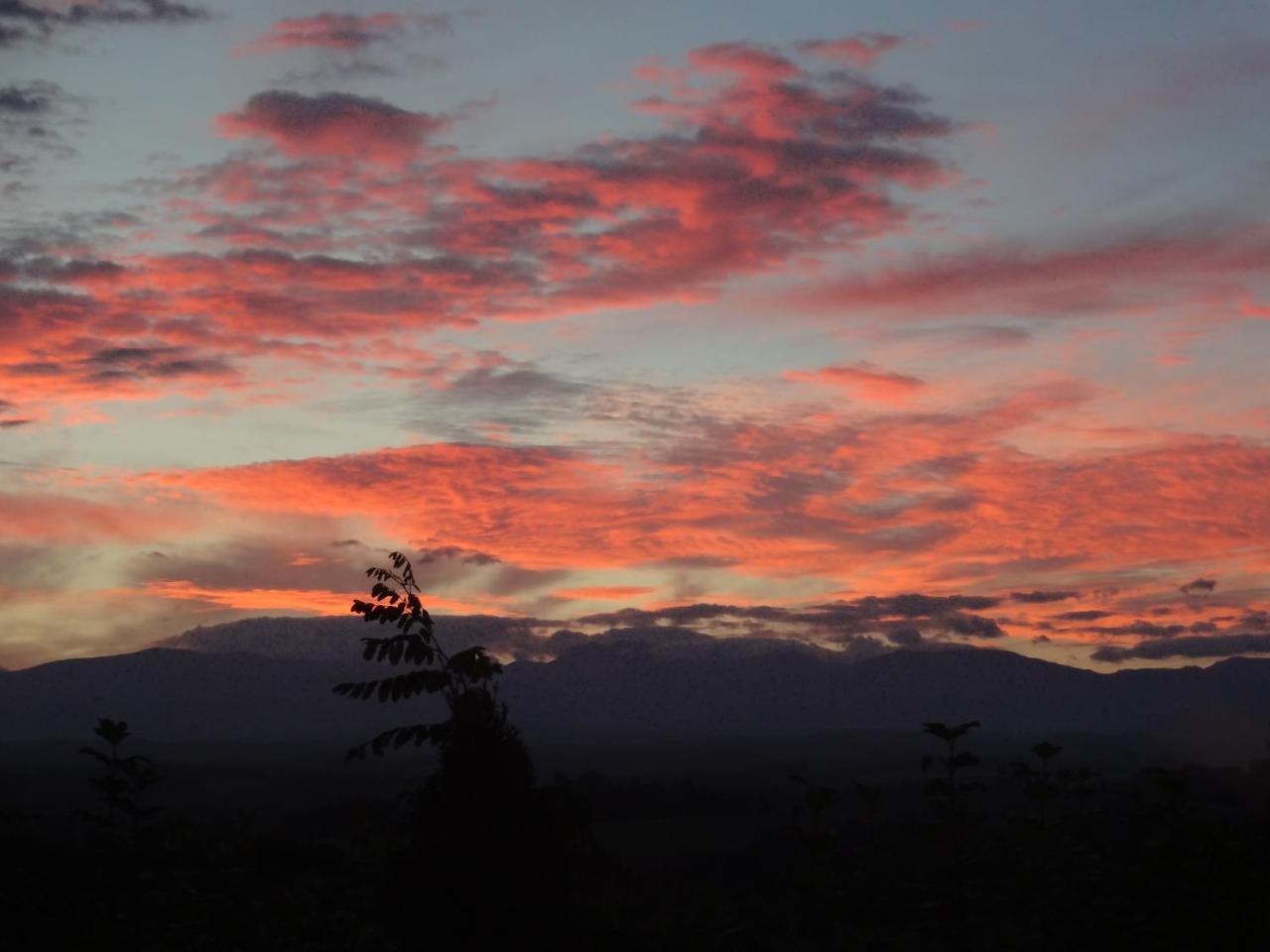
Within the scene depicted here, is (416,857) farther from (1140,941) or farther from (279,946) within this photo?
(1140,941)

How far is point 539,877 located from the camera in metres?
24.6

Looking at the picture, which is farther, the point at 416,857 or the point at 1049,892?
the point at 1049,892

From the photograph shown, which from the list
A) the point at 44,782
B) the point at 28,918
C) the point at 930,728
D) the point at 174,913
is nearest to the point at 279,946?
the point at 174,913

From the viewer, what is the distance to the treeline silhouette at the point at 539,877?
81.1 feet

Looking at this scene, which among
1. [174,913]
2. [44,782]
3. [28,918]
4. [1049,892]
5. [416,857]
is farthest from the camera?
[44,782]

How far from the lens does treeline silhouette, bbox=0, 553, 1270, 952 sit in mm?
24734

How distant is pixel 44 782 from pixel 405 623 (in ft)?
590

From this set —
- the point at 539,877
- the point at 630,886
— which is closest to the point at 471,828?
the point at 539,877

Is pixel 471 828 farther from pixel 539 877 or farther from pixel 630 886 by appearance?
pixel 630 886

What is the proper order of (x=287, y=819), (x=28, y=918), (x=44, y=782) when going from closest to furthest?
(x=28, y=918), (x=287, y=819), (x=44, y=782)

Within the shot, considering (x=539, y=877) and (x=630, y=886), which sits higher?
(x=539, y=877)

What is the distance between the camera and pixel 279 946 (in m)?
35.6

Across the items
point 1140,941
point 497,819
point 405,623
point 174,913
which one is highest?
point 405,623

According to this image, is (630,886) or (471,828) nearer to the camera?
(471,828)
